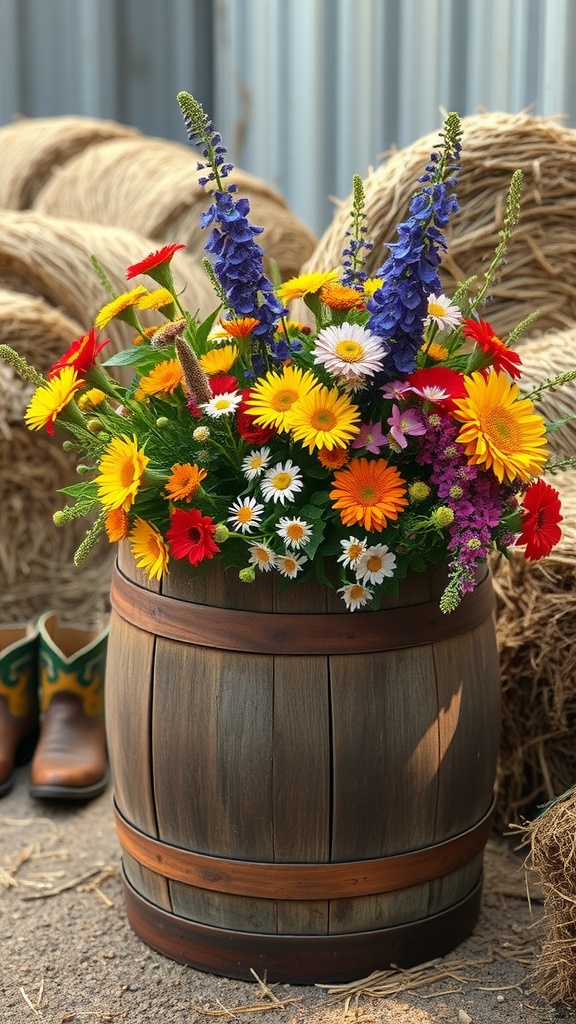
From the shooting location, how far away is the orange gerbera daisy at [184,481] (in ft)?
4.19

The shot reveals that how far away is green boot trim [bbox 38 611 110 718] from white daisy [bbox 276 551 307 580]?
3.03ft

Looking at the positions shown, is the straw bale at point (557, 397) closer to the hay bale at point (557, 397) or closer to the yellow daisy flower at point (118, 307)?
the hay bale at point (557, 397)

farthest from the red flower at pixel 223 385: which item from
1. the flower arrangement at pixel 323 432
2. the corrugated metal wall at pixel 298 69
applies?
the corrugated metal wall at pixel 298 69

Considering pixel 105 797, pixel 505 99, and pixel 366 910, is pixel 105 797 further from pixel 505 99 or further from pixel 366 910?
pixel 505 99

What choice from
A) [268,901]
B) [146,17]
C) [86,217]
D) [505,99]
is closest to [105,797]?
[268,901]

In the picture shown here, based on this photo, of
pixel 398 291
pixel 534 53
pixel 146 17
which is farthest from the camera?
pixel 146 17

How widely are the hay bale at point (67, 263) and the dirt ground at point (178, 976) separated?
47.5 inches

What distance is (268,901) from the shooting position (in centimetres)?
140

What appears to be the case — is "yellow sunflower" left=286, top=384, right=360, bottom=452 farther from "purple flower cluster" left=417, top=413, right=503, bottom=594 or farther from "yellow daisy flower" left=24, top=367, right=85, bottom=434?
"yellow daisy flower" left=24, top=367, right=85, bottom=434

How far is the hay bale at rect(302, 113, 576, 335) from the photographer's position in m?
2.04

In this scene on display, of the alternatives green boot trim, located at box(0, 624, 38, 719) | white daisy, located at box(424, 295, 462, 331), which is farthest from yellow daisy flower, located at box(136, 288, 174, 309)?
green boot trim, located at box(0, 624, 38, 719)

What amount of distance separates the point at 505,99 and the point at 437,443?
7.48ft

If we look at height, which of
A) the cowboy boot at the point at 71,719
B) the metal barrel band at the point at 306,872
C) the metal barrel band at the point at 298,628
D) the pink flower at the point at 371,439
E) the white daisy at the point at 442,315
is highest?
the white daisy at the point at 442,315

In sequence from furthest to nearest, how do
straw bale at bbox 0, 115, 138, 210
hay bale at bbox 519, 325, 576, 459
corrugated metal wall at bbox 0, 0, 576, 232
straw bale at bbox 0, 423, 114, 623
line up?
straw bale at bbox 0, 115, 138, 210, corrugated metal wall at bbox 0, 0, 576, 232, straw bale at bbox 0, 423, 114, 623, hay bale at bbox 519, 325, 576, 459
